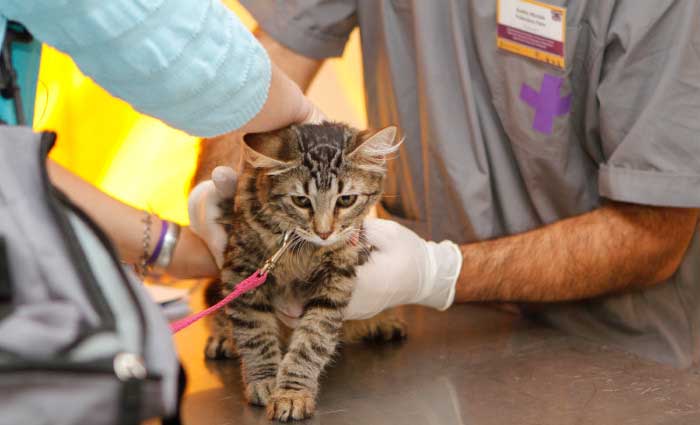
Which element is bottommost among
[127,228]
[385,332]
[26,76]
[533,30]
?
[385,332]

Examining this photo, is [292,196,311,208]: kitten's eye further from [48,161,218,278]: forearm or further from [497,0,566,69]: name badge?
[497,0,566,69]: name badge

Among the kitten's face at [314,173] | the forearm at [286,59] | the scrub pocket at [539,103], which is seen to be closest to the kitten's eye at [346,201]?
the kitten's face at [314,173]

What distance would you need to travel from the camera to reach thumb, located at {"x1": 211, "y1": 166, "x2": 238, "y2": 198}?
1.33m

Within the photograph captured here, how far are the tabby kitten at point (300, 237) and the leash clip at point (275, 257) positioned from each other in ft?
0.05

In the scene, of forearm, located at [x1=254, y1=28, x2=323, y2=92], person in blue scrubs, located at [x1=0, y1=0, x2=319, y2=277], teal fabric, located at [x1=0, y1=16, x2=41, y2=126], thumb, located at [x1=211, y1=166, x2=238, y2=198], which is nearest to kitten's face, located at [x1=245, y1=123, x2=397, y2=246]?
thumb, located at [x1=211, y1=166, x2=238, y2=198]

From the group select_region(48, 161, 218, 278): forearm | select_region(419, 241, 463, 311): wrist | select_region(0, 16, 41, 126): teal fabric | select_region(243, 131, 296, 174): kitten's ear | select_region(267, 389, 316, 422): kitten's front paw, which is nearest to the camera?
select_region(0, 16, 41, 126): teal fabric

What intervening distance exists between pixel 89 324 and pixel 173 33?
0.32 m

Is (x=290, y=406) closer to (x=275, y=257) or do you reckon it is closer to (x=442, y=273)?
(x=275, y=257)

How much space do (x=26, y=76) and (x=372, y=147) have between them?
20.1 inches

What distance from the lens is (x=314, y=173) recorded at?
1.22 metres

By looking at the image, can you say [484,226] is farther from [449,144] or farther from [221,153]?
[221,153]

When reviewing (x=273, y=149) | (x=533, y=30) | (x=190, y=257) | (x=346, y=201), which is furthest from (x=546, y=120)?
(x=190, y=257)

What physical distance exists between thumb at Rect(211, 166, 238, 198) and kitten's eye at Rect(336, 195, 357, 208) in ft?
0.68

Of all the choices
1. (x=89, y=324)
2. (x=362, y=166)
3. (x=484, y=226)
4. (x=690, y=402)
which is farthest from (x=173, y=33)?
(x=484, y=226)
